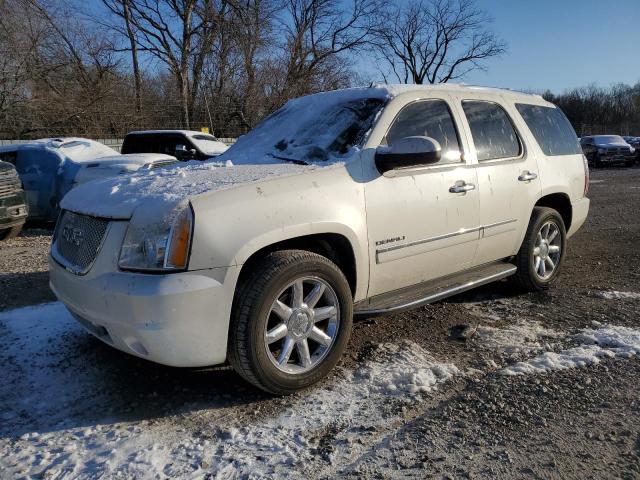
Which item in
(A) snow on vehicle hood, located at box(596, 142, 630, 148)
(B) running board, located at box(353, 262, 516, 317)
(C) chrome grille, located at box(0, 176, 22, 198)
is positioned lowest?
(B) running board, located at box(353, 262, 516, 317)

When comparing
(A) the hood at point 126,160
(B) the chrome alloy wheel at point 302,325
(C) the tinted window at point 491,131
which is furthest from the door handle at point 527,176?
(A) the hood at point 126,160

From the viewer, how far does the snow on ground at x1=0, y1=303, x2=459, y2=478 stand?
235cm

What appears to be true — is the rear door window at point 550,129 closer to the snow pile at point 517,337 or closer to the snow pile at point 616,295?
the snow pile at point 616,295

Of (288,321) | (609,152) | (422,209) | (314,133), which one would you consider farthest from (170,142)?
(609,152)

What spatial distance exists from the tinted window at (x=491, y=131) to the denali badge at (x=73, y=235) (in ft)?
9.42

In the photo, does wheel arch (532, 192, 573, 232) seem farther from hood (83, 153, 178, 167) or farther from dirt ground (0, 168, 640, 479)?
hood (83, 153, 178, 167)

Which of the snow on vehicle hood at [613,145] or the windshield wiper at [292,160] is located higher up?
A: the snow on vehicle hood at [613,145]

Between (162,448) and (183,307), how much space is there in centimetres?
66

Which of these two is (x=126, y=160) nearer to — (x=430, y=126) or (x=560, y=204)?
(x=430, y=126)

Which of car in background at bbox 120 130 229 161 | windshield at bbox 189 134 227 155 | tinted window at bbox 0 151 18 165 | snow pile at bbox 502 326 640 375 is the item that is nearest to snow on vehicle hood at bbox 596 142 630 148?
car in background at bbox 120 130 229 161

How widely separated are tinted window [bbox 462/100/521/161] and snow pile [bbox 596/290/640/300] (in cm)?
152

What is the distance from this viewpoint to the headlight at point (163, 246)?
2.59 metres

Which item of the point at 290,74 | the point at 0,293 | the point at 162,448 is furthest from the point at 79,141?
the point at 290,74

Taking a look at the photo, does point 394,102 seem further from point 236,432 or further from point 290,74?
point 290,74
